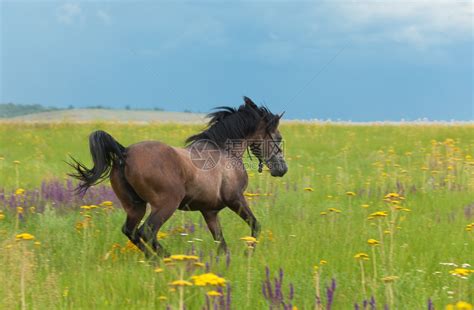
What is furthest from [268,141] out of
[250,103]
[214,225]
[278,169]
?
[214,225]

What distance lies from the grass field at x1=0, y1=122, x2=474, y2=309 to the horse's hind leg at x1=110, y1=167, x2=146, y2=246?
23cm

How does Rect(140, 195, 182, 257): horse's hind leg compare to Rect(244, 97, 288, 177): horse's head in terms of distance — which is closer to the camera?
Rect(140, 195, 182, 257): horse's hind leg

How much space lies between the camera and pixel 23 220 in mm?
7449

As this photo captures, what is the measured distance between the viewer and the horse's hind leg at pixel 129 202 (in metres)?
6.01

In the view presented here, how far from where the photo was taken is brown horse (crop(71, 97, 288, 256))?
5863mm

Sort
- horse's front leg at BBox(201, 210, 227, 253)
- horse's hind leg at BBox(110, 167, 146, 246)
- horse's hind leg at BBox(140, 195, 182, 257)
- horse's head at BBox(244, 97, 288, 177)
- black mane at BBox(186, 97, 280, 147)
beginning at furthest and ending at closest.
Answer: horse's head at BBox(244, 97, 288, 177)
black mane at BBox(186, 97, 280, 147)
horse's front leg at BBox(201, 210, 227, 253)
horse's hind leg at BBox(110, 167, 146, 246)
horse's hind leg at BBox(140, 195, 182, 257)

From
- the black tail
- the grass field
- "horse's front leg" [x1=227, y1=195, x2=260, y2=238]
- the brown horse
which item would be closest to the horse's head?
the brown horse

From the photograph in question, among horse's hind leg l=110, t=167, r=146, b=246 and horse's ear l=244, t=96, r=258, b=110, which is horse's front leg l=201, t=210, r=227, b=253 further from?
horse's ear l=244, t=96, r=258, b=110

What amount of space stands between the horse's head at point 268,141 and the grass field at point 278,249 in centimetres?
53

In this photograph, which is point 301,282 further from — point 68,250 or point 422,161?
point 422,161

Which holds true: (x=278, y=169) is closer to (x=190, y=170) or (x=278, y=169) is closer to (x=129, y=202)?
(x=190, y=170)

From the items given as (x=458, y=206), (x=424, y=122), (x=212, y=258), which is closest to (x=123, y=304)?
(x=212, y=258)

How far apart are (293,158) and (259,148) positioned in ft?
28.0

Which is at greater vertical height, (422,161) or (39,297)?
(422,161)
